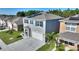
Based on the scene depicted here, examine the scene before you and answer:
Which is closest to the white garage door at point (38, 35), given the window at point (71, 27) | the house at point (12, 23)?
the house at point (12, 23)

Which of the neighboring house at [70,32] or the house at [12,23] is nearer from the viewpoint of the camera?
the neighboring house at [70,32]

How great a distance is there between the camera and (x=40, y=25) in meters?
2.73

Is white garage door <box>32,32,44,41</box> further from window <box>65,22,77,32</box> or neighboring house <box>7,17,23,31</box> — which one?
window <box>65,22,77,32</box>

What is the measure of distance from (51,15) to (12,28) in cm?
63

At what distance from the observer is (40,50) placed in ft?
9.00

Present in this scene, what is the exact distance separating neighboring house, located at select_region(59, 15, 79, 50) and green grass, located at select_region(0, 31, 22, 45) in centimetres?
66

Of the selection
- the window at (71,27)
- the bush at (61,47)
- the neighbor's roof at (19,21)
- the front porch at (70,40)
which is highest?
the neighbor's roof at (19,21)

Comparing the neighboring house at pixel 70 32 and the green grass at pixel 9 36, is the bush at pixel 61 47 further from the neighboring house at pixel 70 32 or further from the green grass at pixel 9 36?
the green grass at pixel 9 36

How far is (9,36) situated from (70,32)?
926mm

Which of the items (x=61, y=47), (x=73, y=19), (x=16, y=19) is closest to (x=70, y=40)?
(x=61, y=47)

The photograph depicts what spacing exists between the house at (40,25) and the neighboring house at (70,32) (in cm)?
10

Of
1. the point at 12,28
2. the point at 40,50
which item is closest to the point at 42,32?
the point at 40,50

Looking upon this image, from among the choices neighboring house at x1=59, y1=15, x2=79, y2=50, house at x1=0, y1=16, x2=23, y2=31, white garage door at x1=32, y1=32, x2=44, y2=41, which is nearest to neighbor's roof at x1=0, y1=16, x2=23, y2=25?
house at x1=0, y1=16, x2=23, y2=31

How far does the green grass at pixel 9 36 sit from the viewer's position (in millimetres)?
2725
